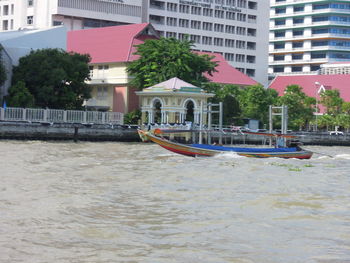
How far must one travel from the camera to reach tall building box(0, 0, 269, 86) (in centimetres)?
8600

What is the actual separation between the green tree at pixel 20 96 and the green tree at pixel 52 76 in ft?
4.64

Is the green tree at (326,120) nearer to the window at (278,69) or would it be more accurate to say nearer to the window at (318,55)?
the window at (318,55)

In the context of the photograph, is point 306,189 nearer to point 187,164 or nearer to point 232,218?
point 232,218

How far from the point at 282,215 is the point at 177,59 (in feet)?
137

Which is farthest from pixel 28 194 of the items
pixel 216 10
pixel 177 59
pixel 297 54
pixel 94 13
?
pixel 297 54

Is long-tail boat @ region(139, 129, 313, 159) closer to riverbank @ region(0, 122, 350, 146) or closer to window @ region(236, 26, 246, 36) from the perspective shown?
riverbank @ region(0, 122, 350, 146)

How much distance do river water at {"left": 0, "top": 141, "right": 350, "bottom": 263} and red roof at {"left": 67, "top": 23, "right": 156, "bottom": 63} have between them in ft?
133

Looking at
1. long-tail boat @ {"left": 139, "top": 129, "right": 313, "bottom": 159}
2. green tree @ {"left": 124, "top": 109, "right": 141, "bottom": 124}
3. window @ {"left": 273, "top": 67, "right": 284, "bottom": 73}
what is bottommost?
long-tail boat @ {"left": 139, "top": 129, "right": 313, "bottom": 159}

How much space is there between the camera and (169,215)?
15211mm

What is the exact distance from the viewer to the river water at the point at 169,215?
1176cm

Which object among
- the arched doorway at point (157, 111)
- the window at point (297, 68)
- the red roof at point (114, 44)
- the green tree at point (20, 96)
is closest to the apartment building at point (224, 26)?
the window at point (297, 68)

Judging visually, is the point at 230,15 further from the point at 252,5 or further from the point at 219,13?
the point at 252,5

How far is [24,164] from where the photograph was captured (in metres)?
26.1

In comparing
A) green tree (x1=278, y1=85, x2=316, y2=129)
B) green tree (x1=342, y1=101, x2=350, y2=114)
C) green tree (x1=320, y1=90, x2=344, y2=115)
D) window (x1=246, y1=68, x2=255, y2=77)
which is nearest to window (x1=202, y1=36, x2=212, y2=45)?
window (x1=246, y1=68, x2=255, y2=77)
